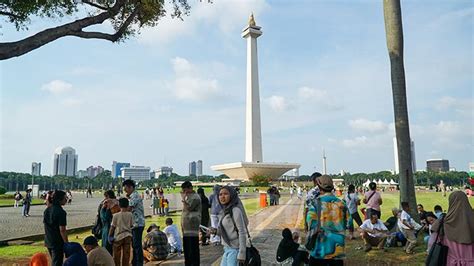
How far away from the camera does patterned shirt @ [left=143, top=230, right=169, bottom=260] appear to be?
755 centimetres

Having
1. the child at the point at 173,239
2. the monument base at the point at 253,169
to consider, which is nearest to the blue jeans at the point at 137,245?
the child at the point at 173,239

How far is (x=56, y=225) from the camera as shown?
5.66 metres

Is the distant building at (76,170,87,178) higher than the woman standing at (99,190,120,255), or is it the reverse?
the distant building at (76,170,87,178)

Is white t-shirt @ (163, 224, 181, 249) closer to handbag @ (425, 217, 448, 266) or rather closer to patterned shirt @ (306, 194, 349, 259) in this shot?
patterned shirt @ (306, 194, 349, 259)

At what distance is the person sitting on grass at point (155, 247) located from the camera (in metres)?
7.55

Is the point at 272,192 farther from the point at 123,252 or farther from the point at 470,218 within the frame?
the point at 470,218

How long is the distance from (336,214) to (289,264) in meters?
1.89

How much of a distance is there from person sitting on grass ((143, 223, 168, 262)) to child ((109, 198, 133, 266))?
4.80 ft

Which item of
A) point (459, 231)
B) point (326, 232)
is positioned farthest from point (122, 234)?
point (459, 231)

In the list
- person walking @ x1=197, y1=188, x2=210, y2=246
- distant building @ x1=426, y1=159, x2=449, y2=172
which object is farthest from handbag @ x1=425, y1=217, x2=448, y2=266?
distant building @ x1=426, y1=159, x2=449, y2=172

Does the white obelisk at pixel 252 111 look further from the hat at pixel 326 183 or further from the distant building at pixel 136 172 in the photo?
the distant building at pixel 136 172

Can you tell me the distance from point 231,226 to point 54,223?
119 inches

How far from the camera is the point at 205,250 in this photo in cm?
880

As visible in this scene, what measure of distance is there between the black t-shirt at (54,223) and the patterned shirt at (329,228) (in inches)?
147
